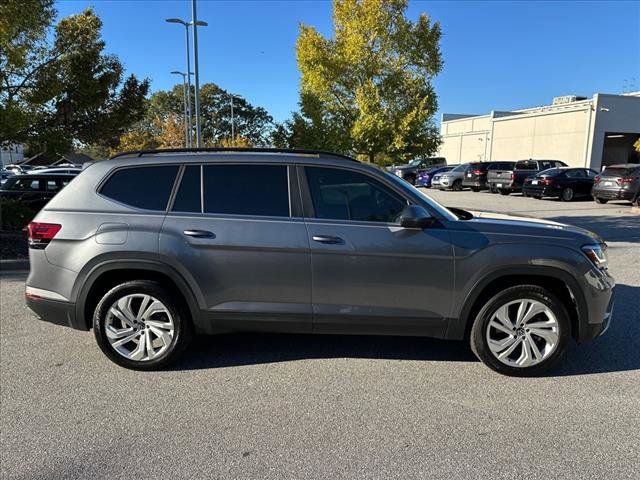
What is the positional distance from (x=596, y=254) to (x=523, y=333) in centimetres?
85

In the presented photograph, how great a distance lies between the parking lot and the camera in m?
2.82

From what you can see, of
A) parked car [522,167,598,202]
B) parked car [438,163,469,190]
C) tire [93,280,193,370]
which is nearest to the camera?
tire [93,280,193,370]

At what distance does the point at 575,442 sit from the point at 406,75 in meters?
15.2

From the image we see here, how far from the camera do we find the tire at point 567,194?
20770 millimetres

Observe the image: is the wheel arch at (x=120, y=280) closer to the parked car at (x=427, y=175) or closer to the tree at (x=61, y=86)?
the tree at (x=61, y=86)

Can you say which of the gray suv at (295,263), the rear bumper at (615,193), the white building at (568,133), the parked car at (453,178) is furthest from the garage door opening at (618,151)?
the gray suv at (295,263)

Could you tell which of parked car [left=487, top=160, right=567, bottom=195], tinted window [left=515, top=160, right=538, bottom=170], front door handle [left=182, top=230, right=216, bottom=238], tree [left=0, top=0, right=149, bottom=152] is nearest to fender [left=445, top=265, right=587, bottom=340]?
front door handle [left=182, top=230, right=216, bottom=238]

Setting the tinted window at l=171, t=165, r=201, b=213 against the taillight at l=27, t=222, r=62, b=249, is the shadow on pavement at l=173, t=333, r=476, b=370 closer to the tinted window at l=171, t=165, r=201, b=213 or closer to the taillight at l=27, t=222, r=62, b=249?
the tinted window at l=171, t=165, r=201, b=213

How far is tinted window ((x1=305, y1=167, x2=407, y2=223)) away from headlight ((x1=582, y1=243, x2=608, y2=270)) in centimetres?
146

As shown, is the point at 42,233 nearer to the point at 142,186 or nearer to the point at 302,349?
the point at 142,186

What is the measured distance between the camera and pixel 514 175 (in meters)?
24.0

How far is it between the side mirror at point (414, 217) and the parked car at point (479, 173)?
23958mm

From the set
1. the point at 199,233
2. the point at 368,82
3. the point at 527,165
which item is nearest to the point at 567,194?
the point at 527,165

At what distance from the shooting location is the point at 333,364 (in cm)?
416
